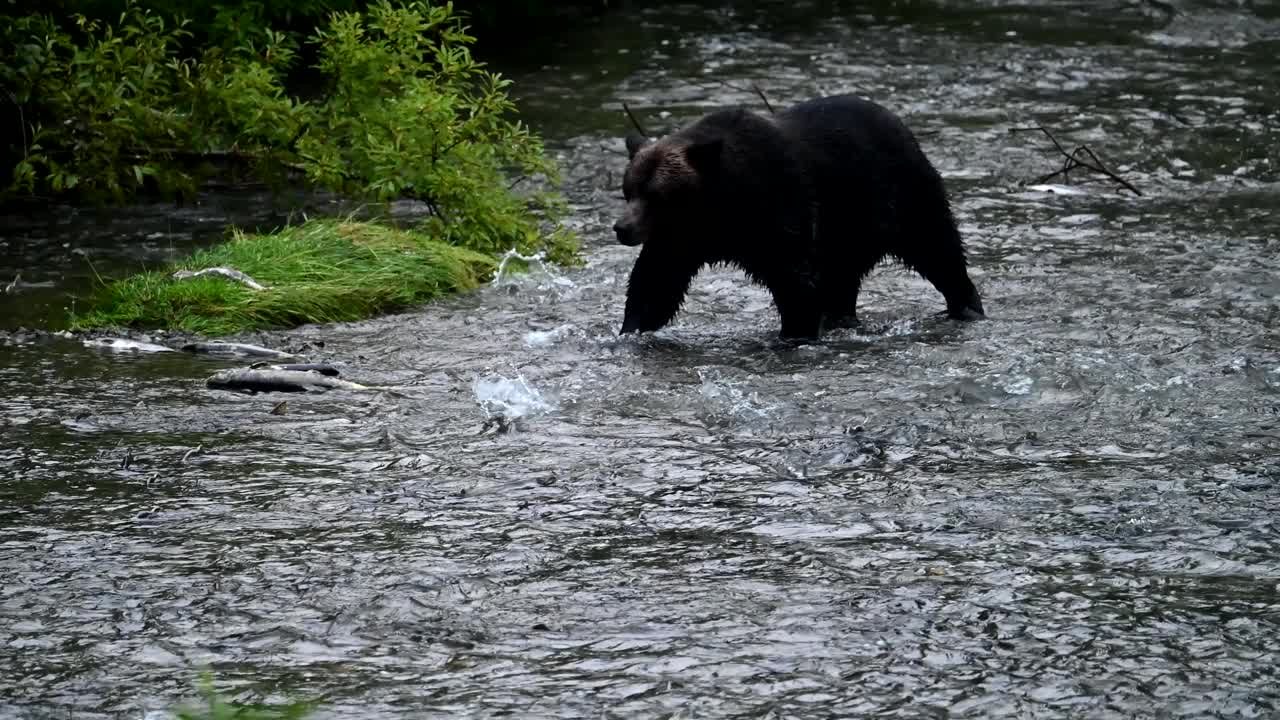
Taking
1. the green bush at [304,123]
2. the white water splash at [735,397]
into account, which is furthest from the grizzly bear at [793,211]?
the green bush at [304,123]

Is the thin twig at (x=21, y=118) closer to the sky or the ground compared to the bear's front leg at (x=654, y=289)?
closer to the sky

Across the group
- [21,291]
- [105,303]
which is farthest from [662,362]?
[21,291]

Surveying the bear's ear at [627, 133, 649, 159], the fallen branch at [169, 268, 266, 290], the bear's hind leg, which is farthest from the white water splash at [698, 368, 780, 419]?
the fallen branch at [169, 268, 266, 290]

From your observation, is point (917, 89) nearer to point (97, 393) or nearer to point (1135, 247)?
point (1135, 247)

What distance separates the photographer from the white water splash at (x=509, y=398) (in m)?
7.43

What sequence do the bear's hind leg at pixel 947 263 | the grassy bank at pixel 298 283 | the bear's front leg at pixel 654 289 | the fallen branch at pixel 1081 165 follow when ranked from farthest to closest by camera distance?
the fallen branch at pixel 1081 165 < the grassy bank at pixel 298 283 < the bear's hind leg at pixel 947 263 < the bear's front leg at pixel 654 289

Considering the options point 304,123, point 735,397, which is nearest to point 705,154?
point 735,397

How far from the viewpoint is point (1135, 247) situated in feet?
35.1

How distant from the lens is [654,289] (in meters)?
8.75

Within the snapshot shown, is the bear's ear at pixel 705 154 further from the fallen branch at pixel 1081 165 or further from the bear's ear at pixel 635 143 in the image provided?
the fallen branch at pixel 1081 165

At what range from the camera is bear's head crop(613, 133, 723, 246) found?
8.16m

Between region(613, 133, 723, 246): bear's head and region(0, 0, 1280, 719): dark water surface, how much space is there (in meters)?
0.70

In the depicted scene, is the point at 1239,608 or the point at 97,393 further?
the point at 97,393

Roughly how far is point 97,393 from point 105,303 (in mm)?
1901
